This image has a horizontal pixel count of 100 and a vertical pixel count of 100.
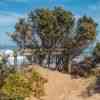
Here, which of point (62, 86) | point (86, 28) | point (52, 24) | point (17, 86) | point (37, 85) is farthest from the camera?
point (86, 28)

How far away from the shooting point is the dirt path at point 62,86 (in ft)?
40.5

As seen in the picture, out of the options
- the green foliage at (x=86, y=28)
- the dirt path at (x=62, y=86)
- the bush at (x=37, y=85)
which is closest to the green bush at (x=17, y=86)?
the bush at (x=37, y=85)

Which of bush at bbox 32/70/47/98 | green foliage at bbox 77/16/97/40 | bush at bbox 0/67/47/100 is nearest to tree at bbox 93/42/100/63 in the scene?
green foliage at bbox 77/16/97/40

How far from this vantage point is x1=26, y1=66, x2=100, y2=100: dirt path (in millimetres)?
12336

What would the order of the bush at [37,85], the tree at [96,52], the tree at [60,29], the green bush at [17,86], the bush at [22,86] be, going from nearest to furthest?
the bush at [22,86] < the green bush at [17,86] < the bush at [37,85] < the tree at [96,52] < the tree at [60,29]

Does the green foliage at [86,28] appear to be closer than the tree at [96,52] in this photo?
No

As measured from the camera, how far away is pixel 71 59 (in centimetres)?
1505

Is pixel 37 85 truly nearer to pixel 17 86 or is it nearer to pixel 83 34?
pixel 17 86

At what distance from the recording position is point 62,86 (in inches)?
518

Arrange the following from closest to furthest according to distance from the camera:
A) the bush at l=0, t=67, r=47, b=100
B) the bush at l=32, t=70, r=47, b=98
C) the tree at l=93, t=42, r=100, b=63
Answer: the bush at l=0, t=67, r=47, b=100 → the bush at l=32, t=70, r=47, b=98 → the tree at l=93, t=42, r=100, b=63

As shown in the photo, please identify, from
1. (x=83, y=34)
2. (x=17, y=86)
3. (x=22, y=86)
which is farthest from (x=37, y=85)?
(x=83, y=34)

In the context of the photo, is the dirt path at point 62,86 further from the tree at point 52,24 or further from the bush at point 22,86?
the tree at point 52,24

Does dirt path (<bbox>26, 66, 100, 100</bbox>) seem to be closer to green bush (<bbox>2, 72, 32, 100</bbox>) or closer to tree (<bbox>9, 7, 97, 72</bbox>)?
green bush (<bbox>2, 72, 32, 100</bbox>)

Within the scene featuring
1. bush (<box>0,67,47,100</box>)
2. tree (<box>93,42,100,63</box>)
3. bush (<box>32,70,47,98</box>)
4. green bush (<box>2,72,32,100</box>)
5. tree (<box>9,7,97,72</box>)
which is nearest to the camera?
bush (<box>0,67,47,100</box>)
